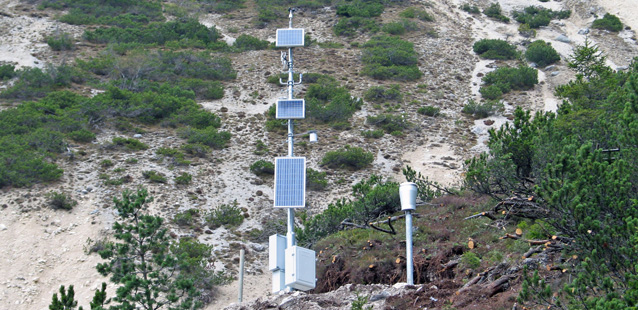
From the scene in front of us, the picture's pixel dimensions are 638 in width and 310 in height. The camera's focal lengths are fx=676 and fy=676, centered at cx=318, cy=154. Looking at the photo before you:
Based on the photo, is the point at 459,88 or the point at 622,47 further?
the point at 622,47

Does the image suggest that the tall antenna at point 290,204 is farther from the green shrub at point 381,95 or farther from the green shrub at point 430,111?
the green shrub at point 381,95

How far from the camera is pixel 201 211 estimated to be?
20.7 meters

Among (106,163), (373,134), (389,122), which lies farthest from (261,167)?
(389,122)

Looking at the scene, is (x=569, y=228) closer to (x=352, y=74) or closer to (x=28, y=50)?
(x=352, y=74)

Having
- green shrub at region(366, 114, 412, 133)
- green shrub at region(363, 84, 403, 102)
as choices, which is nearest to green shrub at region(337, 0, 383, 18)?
green shrub at region(363, 84, 403, 102)

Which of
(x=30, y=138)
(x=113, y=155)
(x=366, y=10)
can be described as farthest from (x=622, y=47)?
(x=30, y=138)

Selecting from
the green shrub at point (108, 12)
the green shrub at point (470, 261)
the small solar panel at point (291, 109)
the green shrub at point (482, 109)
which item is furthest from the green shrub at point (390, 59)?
the green shrub at point (470, 261)

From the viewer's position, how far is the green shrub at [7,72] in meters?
29.0

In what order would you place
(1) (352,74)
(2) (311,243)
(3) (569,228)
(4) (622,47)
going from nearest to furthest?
(3) (569,228), (2) (311,243), (1) (352,74), (4) (622,47)

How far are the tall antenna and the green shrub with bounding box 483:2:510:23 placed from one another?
30.2 m

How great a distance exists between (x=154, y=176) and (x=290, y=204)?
1056 cm

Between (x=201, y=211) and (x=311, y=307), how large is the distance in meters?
10.7

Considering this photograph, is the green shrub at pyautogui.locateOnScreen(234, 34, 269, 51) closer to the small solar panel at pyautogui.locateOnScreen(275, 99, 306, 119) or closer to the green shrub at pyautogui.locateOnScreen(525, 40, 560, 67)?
the green shrub at pyautogui.locateOnScreen(525, 40, 560, 67)

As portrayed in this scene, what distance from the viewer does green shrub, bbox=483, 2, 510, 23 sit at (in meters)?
42.1
